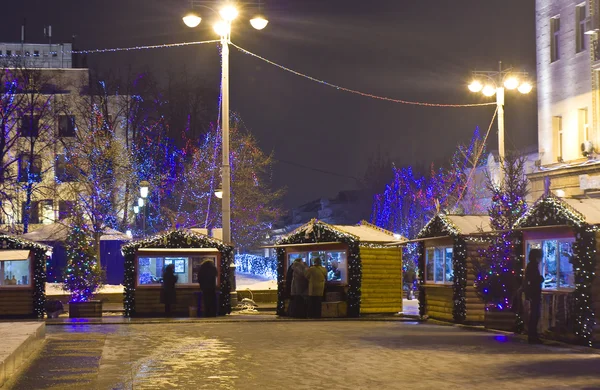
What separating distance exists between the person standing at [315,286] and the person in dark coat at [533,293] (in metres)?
9.28

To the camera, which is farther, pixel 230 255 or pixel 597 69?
pixel 597 69

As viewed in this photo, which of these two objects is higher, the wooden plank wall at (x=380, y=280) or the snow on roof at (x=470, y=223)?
the snow on roof at (x=470, y=223)

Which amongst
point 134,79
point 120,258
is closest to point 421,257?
point 120,258

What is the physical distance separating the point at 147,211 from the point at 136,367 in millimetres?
47860

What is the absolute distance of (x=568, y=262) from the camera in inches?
760

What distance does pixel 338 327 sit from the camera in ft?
75.6

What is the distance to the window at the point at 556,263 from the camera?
19391 mm

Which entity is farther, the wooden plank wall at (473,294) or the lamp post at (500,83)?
the lamp post at (500,83)

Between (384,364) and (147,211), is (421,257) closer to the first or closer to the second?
(384,364)

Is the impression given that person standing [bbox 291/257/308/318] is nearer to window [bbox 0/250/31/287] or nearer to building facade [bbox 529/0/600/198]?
window [bbox 0/250/31/287]

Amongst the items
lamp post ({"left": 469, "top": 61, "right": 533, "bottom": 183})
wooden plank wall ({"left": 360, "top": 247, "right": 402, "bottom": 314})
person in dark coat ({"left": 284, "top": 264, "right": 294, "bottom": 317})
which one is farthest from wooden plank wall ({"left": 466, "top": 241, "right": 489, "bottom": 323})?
lamp post ({"left": 469, "top": 61, "right": 533, "bottom": 183})

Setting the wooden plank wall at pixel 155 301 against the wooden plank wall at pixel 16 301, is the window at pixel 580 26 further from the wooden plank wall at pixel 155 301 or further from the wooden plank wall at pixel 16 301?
the wooden plank wall at pixel 16 301

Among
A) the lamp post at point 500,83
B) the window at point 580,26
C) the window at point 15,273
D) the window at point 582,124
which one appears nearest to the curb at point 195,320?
the window at point 15,273

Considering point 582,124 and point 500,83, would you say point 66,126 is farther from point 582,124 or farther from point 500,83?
point 500,83
